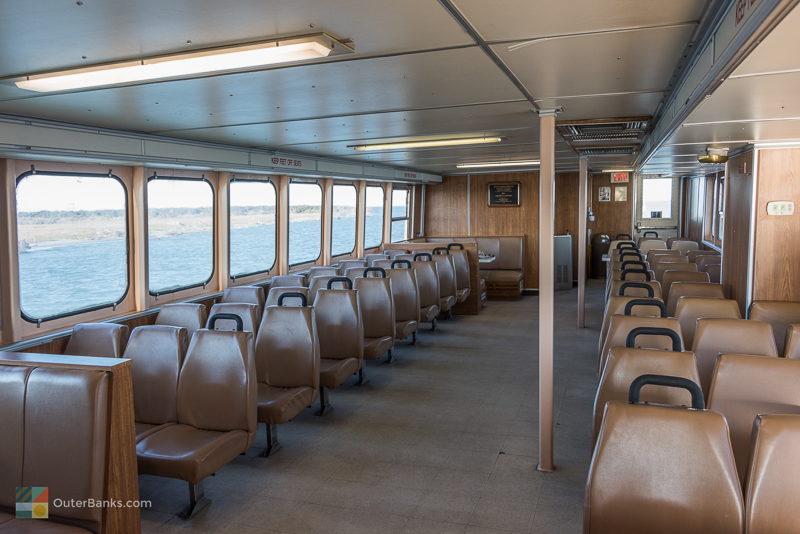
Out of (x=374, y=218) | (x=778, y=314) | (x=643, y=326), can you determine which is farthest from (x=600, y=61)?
(x=374, y=218)

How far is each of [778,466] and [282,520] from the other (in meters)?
2.76

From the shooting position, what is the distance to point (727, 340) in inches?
151

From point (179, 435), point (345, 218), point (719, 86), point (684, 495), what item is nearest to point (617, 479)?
point (684, 495)

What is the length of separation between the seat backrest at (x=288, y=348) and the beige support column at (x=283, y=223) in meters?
3.79

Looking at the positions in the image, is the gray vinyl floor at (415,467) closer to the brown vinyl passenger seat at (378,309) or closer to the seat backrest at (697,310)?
the brown vinyl passenger seat at (378,309)

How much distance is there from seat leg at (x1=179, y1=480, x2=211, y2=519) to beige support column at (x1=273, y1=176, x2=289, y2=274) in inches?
202

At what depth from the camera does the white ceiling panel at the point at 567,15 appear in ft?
7.34

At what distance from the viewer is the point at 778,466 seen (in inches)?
85.5

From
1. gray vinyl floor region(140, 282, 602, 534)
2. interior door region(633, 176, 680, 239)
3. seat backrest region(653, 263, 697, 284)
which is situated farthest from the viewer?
interior door region(633, 176, 680, 239)

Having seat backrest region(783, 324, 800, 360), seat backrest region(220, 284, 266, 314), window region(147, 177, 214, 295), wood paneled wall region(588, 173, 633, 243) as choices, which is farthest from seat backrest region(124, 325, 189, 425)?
wood paneled wall region(588, 173, 633, 243)

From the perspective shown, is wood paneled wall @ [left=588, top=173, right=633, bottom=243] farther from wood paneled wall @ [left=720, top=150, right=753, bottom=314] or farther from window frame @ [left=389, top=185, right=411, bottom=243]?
wood paneled wall @ [left=720, top=150, right=753, bottom=314]

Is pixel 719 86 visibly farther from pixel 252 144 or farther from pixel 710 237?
pixel 710 237

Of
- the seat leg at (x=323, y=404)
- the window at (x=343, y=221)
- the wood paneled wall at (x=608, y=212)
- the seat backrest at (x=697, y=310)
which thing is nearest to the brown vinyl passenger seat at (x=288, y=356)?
the seat leg at (x=323, y=404)

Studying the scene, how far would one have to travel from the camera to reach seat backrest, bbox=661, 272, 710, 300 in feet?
21.0
